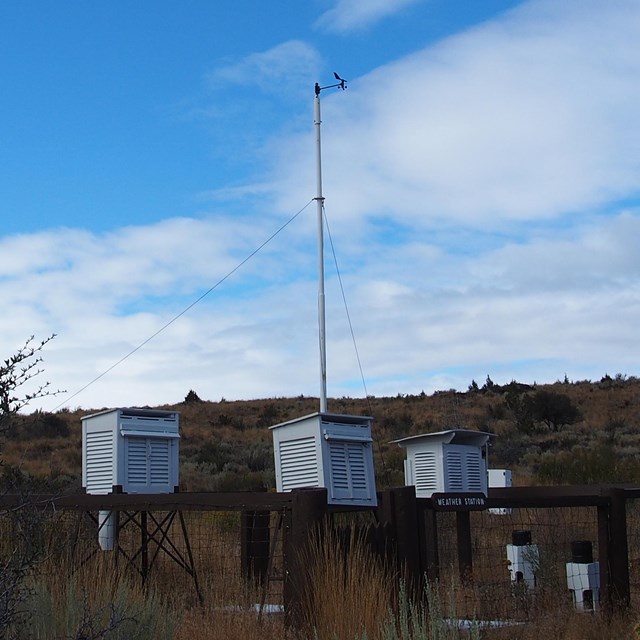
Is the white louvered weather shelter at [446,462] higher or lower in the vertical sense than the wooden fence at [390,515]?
higher

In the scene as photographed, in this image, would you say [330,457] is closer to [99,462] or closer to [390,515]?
[390,515]

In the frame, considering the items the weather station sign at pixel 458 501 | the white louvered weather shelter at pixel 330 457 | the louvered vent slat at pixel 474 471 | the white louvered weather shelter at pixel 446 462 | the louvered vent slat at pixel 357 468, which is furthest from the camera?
the louvered vent slat at pixel 474 471

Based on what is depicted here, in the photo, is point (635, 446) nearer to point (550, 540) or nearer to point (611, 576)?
point (550, 540)

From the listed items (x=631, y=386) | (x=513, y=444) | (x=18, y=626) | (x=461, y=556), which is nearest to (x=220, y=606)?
(x=18, y=626)

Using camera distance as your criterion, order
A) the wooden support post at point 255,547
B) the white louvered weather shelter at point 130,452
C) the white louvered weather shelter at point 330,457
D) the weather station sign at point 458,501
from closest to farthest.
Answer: the weather station sign at point 458,501 < the white louvered weather shelter at point 330,457 < the white louvered weather shelter at point 130,452 < the wooden support post at point 255,547

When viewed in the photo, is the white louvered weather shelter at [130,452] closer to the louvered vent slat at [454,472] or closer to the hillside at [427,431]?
the louvered vent slat at [454,472]

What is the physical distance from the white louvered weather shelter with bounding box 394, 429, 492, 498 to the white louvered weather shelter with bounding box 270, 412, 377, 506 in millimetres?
2435

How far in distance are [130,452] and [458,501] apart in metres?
3.82

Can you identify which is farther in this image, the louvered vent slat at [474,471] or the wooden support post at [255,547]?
the louvered vent slat at [474,471]

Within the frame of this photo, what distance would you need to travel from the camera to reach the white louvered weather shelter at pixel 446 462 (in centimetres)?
1109

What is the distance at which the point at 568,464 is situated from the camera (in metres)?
22.1

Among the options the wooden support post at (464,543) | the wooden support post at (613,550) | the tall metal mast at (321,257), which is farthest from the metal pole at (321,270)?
the wooden support post at (613,550)

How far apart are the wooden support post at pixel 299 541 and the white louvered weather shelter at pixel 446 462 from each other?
3.73m

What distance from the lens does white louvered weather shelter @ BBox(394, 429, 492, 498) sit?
1109cm
